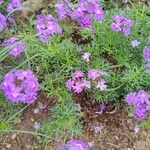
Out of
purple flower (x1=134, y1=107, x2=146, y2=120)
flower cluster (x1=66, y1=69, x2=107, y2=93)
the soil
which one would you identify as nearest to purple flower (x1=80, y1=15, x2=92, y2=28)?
flower cluster (x1=66, y1=69, x2=107, y2=93)

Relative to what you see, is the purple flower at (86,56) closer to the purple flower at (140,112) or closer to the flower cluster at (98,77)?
the flower cluster at (98,77)

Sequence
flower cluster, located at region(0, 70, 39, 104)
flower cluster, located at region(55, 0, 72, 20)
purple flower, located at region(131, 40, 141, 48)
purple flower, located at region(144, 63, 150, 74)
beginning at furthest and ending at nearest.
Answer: flower cluster, located at region(55, 0, 72, 20), purple flower, located at region(131, 40, 141, 48), purple flower, located at region(144, 63, 150, 74), flower cluster, located at region(0, 70, 39, 104)

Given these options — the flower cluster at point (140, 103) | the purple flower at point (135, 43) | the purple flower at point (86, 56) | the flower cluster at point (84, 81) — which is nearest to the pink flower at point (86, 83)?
the flower cluster at point (84, 81)

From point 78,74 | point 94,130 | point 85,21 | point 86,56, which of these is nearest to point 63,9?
point 85,21

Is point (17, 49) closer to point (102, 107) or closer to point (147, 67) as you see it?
point (102, 107)

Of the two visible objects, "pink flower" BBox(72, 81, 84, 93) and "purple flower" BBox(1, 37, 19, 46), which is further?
"purple flower" BBox(1, 37, 19, 46)

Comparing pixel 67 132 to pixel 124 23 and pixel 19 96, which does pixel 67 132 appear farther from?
pixel 124 23

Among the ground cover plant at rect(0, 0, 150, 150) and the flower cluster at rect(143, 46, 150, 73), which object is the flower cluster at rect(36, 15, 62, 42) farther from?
the flower cluster at rect(143, 46, 150, 73)

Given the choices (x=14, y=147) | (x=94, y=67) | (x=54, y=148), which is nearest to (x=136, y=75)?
(x=94, y=67)
